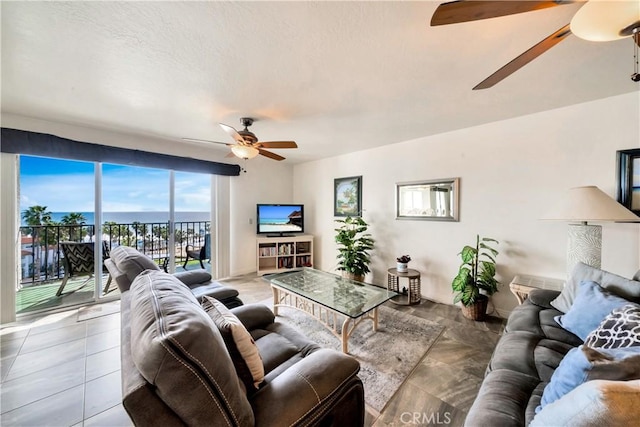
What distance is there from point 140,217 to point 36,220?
1088 millimetres

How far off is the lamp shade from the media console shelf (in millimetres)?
3563

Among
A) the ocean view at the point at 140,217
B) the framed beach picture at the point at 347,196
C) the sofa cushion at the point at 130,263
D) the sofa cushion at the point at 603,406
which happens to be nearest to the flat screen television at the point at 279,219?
the framed beach picture at the point at 347,196

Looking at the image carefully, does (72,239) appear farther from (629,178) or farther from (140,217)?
(629,178)

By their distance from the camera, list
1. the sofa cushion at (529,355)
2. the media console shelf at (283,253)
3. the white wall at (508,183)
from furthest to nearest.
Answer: the media console shelf at (283,253), the white wall at (508,183), the sofa cushion at (529,355)

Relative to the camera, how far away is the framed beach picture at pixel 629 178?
2.04m

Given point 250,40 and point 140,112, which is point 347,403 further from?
point 140,112

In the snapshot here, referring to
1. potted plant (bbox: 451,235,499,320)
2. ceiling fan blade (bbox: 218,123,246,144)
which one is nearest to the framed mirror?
potted plant (bbox: 451,235,499,320)

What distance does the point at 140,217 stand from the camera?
383cm

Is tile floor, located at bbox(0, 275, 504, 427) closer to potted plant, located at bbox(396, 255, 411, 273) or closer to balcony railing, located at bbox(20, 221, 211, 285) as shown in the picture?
potted plant, located at bbox(396, 255, 411, 273)

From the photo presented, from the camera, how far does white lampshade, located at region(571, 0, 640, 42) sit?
0.85 metres

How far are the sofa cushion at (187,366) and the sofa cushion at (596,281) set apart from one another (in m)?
2.23

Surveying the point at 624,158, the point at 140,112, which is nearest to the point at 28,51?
the point at 140,112
